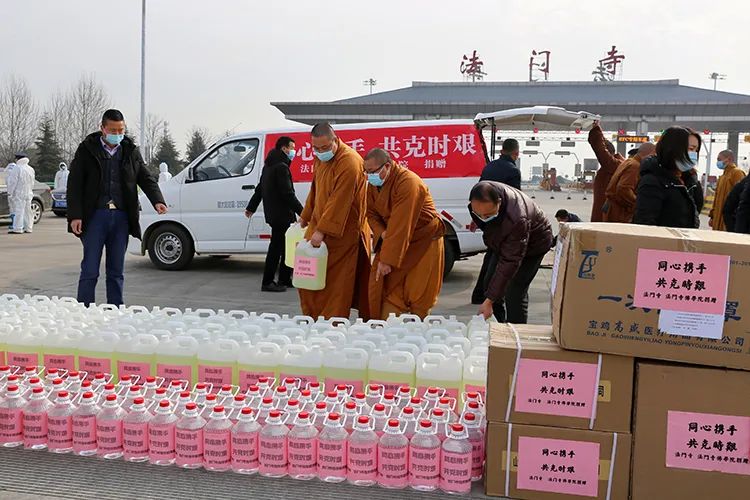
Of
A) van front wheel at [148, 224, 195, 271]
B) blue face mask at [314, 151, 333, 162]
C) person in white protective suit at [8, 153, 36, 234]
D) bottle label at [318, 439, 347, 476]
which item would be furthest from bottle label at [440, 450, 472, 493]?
person in white protective suit at [8, 153, 36, 234]

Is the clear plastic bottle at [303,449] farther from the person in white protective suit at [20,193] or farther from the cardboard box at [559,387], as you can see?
the person in white protective suit at [20,193]

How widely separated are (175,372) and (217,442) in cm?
68

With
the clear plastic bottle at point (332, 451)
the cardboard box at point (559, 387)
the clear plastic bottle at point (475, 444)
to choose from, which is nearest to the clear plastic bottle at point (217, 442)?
the clear plastic bottle at point (332, 451)

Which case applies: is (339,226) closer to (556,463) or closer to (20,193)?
(556,463)

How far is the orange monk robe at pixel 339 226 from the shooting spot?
18.6 feet

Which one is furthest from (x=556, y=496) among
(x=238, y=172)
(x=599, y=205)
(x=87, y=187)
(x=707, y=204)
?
(x=707, y=204)

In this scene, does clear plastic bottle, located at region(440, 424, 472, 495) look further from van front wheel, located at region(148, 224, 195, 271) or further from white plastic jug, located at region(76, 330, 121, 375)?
van front wheel, located at region(148, 224, 195, 271)

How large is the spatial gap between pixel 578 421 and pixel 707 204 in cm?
2650

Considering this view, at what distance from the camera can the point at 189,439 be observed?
3027 millimetres

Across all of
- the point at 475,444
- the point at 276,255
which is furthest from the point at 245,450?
the point at 276,255

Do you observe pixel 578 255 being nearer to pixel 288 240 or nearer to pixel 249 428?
pixel 249 428

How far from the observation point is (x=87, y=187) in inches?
229

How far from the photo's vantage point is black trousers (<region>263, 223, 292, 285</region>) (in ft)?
26.5

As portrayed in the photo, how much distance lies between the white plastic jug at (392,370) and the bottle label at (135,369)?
3.89 ft
